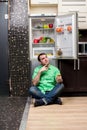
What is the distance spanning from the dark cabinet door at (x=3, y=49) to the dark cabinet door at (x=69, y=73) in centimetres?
99

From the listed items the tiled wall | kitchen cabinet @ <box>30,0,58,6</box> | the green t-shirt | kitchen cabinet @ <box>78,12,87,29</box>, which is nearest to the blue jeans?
the green t-shirt

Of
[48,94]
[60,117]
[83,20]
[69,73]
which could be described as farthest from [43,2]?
[60,117]

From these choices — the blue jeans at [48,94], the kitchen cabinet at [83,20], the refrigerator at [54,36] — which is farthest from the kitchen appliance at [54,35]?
the blue jeans at [48,94]

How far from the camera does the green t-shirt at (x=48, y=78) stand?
4.64m

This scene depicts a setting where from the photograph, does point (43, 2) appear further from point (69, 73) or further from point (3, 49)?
point (69, 73)

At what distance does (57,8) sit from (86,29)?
0.67 m

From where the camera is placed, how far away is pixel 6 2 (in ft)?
17.1

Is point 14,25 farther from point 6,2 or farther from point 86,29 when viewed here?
point 86,29

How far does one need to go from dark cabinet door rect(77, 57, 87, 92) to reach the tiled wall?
899mm

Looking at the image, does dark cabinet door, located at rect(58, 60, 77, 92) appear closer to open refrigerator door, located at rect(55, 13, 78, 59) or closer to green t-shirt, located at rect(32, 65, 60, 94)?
open refrigerator door, located at rect(55, 13, 78, 59)

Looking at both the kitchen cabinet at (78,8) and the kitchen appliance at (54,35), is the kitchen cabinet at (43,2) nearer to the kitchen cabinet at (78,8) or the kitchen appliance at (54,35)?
the kitchen cabinet at (78,8)

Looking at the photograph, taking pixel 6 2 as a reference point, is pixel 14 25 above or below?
below

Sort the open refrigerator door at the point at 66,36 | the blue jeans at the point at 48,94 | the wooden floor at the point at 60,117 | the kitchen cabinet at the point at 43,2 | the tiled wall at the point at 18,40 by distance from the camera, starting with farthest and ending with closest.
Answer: the kitchen cabinet at the point at 43,2 < the tiled wall at the point at 18,40 < the open refrigerator door at the point at 66,36 < the blue jeans at the point at 48,94 < the wooden floor at the point at 60,117

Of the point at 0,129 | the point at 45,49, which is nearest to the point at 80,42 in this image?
the point at 45,49
